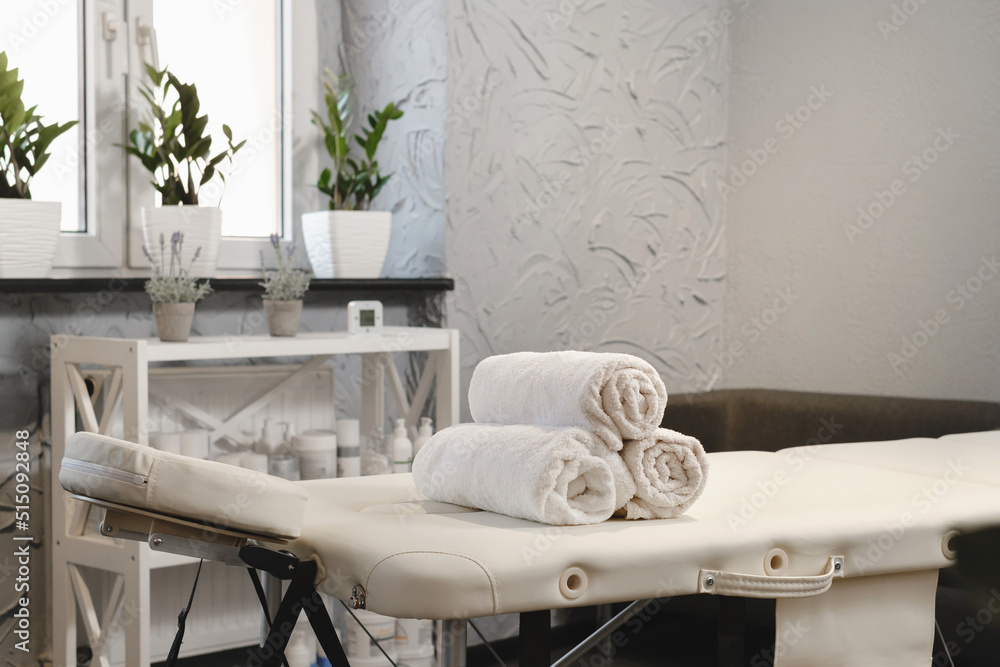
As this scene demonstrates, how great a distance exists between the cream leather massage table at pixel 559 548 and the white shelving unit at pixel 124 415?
2.32 feet

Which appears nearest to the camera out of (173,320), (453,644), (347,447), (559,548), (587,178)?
(559,548)

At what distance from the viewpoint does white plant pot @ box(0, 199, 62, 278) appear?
1.78 meters

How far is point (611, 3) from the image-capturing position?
2.45 metres

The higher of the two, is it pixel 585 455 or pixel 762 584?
pixel 585 455

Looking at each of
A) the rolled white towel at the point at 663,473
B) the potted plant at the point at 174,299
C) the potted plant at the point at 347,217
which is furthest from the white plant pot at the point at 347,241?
the rolled white towel at the point at 663,473

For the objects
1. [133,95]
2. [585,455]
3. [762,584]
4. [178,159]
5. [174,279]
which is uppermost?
[133,95]

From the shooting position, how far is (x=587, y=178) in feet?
7.96

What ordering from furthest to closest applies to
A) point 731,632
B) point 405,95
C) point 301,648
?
point 405,95 → point 301,648 → point 731,632

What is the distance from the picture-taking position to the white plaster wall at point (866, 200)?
217 centimetres

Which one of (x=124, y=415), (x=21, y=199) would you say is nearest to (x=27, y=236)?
(x=21, y=199)

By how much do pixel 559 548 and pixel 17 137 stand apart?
1472 mm

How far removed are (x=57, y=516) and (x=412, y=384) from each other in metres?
0.83

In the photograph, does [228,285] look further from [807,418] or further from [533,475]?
[807,418]

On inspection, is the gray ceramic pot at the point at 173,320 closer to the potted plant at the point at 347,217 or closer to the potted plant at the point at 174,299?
the potted plant at the point at 174,299
